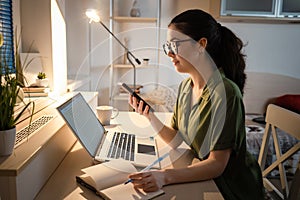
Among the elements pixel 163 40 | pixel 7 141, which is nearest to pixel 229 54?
pixel 7 141

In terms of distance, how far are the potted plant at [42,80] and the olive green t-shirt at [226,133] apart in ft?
3.01

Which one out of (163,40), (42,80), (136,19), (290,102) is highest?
(136,19)

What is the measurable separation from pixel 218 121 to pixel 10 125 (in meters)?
0.68

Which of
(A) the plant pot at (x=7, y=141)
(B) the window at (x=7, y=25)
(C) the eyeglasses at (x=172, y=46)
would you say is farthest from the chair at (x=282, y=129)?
(B) the window at (x=7, y=25)

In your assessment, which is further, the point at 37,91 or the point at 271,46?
the point at 271,46

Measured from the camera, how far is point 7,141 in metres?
0.82

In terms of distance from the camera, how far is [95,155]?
3.59 ft

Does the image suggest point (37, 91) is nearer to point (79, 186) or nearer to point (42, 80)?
point (42, 80)

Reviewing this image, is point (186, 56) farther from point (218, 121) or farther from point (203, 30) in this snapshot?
point (218, 121)

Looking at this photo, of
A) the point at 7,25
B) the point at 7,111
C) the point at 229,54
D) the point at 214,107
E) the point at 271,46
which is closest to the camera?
the point at 7,111

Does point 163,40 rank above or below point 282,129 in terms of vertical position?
above

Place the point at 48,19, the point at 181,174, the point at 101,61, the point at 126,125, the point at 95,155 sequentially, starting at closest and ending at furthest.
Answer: the point at 181,174 < the point at 95,155 < the point at 126,125 < the point at 48,19 < the point at 101,61

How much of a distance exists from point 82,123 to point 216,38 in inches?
25.0

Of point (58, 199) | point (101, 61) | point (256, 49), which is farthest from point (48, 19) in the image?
point (256, 49)
